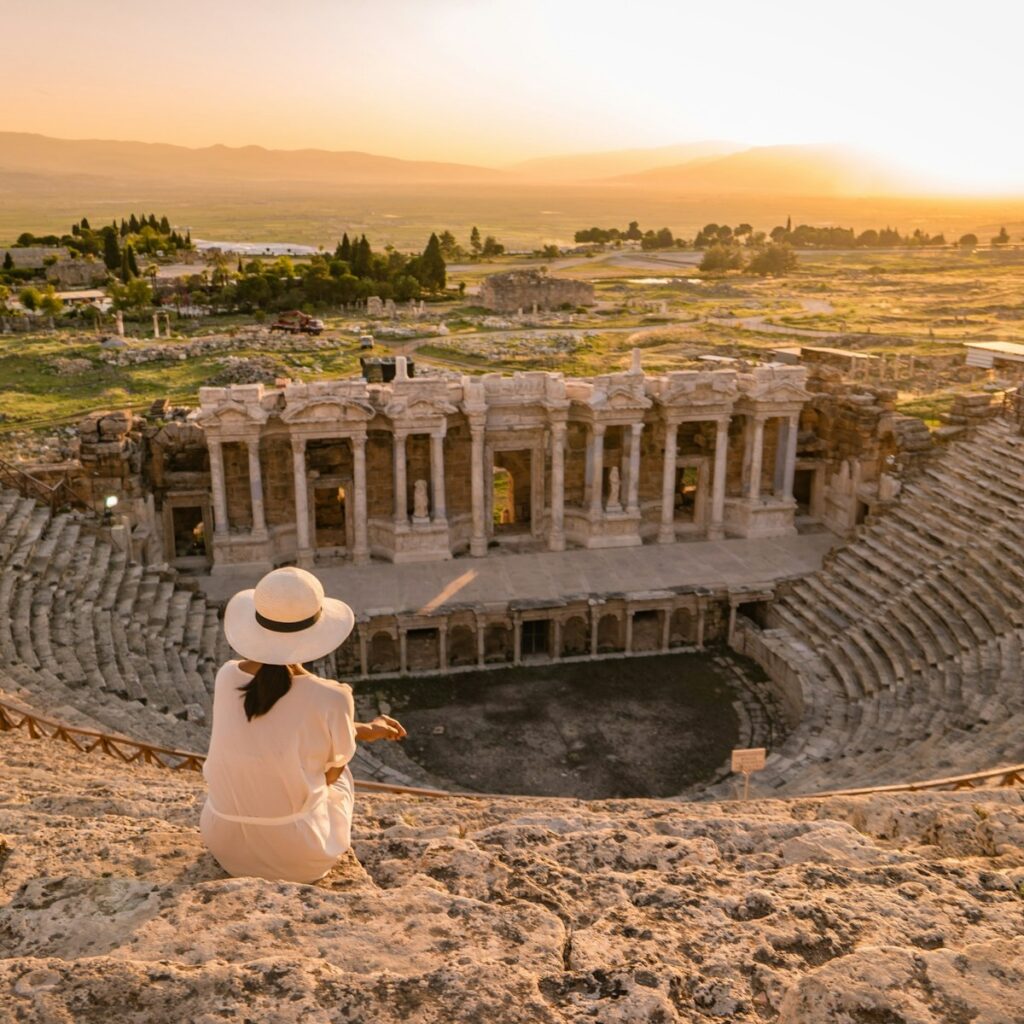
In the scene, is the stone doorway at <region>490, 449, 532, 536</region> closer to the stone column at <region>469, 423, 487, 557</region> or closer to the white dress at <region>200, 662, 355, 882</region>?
the stone column at <region>469, 423, 487, 557</region>

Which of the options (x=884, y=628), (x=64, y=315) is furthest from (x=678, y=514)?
(x=64, y=315)

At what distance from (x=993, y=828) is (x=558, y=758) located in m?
12.9

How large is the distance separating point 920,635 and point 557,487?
972 centimetres

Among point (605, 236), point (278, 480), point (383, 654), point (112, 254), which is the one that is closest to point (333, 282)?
point (112, 254)

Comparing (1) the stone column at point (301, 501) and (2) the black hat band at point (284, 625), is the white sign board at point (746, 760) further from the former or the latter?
(1) the stone column at point (301, 501)

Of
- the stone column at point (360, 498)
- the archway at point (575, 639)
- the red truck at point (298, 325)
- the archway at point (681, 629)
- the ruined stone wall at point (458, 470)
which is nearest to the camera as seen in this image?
the archway at point (575, 639)

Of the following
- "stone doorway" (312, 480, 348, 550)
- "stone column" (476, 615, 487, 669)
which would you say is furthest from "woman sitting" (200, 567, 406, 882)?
"stone doorway" (312, 480, 348, 550)

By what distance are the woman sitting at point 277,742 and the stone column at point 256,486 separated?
1931 centimetres

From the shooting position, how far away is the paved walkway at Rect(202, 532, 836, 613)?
23.5 metres

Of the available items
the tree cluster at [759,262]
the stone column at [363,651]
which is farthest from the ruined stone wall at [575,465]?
the tree cluster at [759,262]

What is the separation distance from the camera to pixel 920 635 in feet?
66.8

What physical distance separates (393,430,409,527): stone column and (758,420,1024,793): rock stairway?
9.34 meters

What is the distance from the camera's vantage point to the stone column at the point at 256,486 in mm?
24531

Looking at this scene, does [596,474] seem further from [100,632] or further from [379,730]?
[379,730]
